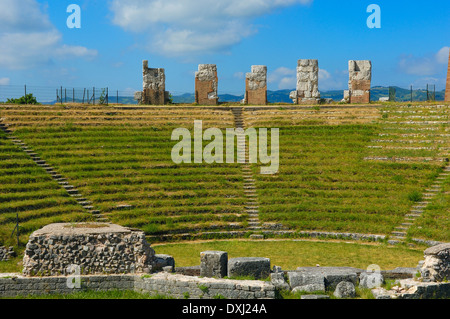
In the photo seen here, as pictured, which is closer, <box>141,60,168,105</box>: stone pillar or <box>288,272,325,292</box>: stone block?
<box>288,272,325,292</box>: stone block

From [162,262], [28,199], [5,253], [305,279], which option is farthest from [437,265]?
[28,199]

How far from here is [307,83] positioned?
3362cm

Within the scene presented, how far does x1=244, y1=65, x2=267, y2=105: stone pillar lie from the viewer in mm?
33188

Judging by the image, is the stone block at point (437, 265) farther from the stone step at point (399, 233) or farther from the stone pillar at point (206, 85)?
the stone pillar at point (206, 85)

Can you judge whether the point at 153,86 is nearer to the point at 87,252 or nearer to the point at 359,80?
the point at 359,80

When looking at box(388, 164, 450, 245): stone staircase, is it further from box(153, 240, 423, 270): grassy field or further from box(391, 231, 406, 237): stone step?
box(153, 240, 423, 270): grassy field

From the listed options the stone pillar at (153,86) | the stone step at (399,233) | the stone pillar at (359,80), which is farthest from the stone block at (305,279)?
the stone pillar at (359,80)

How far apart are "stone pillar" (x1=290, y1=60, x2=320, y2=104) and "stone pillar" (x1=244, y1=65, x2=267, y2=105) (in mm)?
2164

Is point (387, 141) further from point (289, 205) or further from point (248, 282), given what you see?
point (248, 282)

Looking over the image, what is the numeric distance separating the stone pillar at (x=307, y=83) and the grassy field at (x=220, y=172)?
3735 mm

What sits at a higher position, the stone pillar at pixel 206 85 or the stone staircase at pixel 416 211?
the stone pillar at pixel 206 85

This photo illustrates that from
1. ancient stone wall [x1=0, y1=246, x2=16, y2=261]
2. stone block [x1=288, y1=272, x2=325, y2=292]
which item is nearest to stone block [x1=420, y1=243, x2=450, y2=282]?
stone block [x1=288, y1=272, x2=325, y2=292]

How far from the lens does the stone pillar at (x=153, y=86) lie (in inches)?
1300
